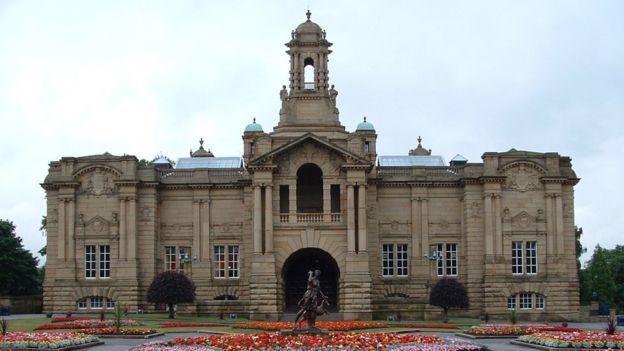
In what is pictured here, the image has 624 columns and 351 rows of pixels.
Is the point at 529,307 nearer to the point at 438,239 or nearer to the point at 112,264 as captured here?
the point at 438,239

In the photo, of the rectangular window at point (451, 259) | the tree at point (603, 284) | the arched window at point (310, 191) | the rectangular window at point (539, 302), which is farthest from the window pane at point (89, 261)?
the tree at point (603, 284)

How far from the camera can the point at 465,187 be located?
253 ft

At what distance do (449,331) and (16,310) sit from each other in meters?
39.1

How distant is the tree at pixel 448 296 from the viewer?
69.1 metres

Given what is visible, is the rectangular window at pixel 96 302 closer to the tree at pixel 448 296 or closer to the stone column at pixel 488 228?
the tree at pixel 448 296

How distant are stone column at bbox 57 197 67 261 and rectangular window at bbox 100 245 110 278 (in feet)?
9.97

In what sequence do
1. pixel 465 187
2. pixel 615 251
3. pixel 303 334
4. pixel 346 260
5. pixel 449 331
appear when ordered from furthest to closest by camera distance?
pixel 615 251 → pixel 465 187 → pixel 346 260 → pixel 449 331 → pixel 303 334

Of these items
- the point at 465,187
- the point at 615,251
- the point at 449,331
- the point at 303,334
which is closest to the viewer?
the point at 303,334

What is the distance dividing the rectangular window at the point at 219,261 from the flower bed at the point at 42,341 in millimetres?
32621

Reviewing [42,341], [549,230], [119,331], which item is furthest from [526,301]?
[42,341]

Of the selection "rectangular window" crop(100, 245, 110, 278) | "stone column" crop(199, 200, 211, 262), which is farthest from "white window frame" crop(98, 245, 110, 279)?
"stone column" crop(199, 200, 211, 262)

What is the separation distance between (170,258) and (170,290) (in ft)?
27.9

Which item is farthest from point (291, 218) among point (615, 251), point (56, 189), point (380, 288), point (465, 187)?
point (615, 251)

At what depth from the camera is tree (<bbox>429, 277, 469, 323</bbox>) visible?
69062mm
